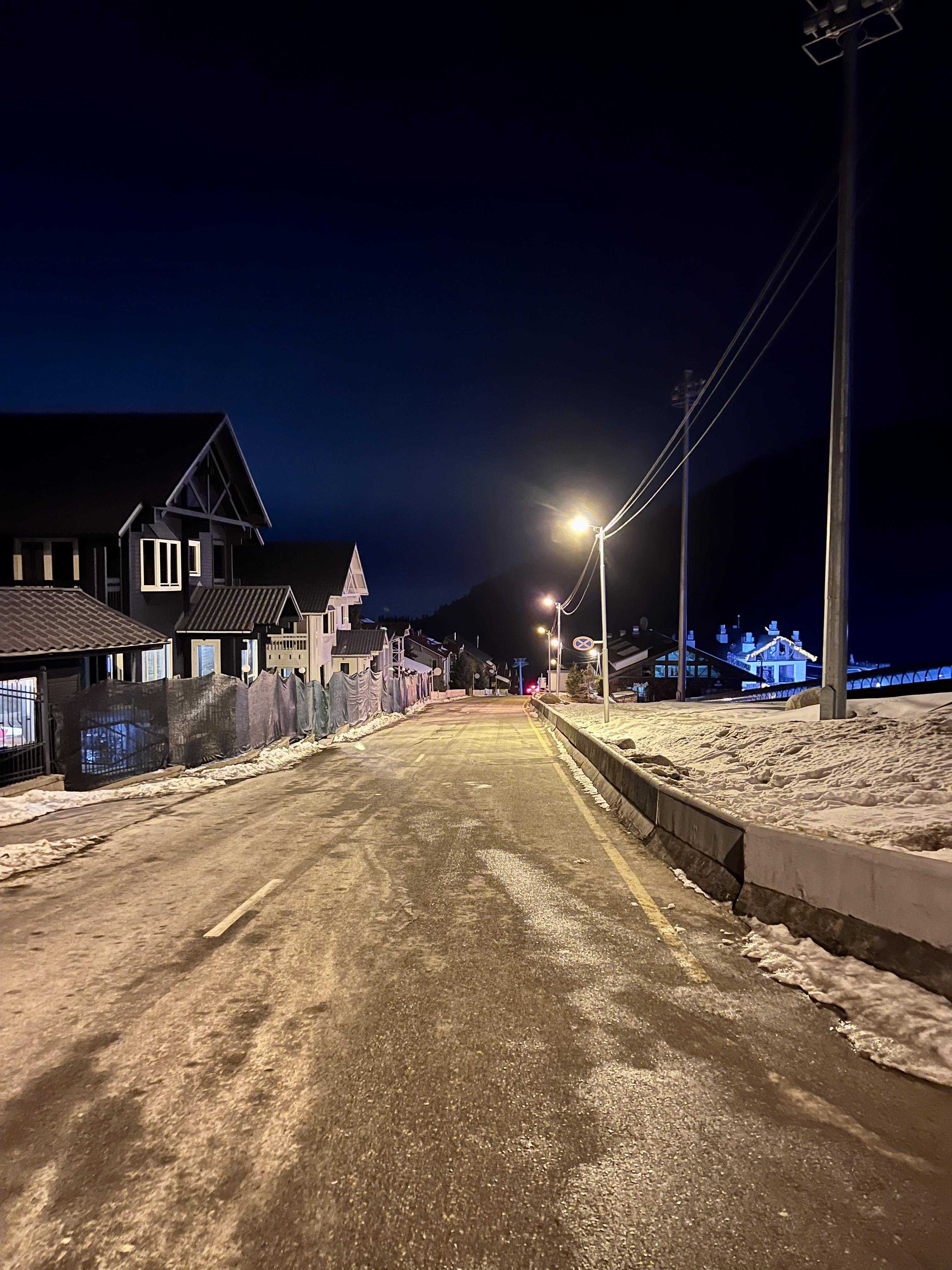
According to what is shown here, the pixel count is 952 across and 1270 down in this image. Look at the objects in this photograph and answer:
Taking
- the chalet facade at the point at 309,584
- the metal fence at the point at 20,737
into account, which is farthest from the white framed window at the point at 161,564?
the chalet facade at the point at 309,584

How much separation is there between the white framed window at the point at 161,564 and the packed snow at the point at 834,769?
18105mm

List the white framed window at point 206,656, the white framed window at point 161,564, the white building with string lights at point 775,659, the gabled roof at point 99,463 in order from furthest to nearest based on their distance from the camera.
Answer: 1. the white building with string lights at point 775,659
2. the white framed window at point 206,656
3. the white framed window at point 161,564
4. the gabled roof at point 99,463

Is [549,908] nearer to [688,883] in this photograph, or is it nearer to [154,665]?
[688,883]

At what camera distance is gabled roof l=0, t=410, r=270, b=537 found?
2447 cm

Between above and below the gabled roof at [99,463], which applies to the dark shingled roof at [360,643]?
below

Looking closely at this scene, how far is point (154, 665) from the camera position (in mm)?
26062

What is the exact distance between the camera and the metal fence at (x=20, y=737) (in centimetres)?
1376

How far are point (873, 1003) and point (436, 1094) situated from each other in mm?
2773

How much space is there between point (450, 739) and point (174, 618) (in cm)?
1144

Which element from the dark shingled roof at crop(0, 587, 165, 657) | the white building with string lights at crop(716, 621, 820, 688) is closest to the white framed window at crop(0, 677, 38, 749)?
the dark shingled roof at crop(0, 587, 165, 657)

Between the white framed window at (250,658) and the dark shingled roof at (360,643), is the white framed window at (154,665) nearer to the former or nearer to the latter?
the white framed window at (250,658)

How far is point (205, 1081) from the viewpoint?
383 centimetres

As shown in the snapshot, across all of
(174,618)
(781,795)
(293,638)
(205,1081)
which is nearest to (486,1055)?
(205,1081)

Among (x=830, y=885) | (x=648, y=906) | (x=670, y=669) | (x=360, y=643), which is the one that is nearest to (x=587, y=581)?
(x=670, y=669)
